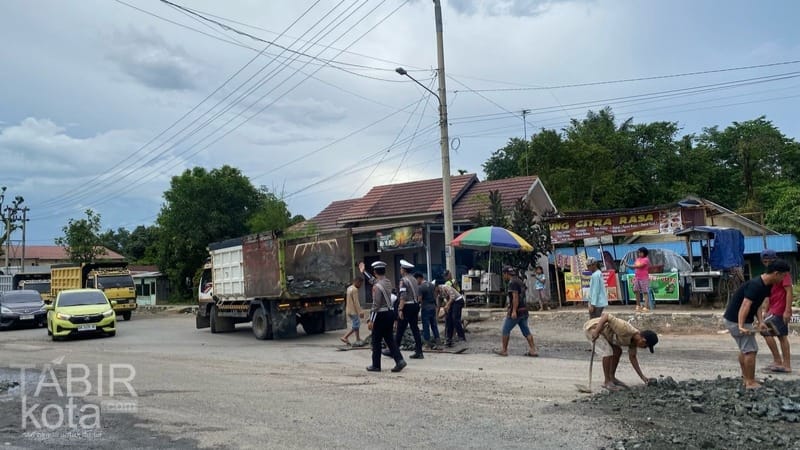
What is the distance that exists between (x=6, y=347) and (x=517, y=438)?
16.1m

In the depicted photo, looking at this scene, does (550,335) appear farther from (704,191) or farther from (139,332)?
(704,191)

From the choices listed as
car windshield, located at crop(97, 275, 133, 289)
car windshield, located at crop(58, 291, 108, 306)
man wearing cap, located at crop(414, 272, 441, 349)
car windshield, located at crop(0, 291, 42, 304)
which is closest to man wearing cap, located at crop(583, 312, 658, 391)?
man wearing cap, located at crop(414, 272, 441, 349)

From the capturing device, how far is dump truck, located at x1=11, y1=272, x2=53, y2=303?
3316 cm

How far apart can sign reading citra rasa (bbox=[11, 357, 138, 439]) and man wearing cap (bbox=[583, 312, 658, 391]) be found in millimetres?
5849

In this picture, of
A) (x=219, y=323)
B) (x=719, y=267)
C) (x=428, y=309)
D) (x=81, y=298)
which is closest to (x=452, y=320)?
(x=428, y=309)

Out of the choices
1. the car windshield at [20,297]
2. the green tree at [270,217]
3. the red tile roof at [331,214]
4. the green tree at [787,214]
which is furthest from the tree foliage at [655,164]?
the car windshield at [20,297]

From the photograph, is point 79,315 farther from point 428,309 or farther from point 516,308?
point 516,308

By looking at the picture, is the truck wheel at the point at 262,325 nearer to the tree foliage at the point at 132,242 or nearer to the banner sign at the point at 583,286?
the banner sign at the point at 583,286

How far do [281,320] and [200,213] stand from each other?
23052mm

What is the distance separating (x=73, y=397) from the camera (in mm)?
8875

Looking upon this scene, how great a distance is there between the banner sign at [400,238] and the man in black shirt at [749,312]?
53.9 feet

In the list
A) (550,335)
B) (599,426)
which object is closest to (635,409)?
(599,426)

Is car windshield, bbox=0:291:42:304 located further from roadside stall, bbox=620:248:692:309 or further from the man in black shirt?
the man in black shirt

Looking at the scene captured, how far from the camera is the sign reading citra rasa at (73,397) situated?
280 inches
